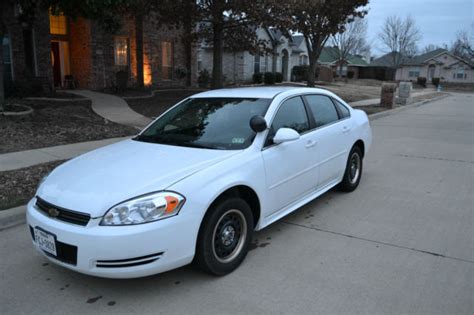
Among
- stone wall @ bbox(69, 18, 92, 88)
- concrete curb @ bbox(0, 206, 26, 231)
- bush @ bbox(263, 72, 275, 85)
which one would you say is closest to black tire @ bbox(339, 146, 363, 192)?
concrete curb @ bbox(0, 206, 26, 231)

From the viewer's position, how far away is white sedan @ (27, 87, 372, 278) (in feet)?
10.1

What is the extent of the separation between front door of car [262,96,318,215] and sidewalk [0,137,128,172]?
180 inches

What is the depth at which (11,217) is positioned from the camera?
477 centimetres

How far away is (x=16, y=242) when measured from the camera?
435 cm

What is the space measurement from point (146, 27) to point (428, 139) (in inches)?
632

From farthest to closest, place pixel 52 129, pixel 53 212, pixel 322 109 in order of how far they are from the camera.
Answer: pixel 52 129 → pixel 322 109 → pixel 53 212

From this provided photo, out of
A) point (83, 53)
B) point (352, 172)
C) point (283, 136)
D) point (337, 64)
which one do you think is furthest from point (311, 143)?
point (337, 64)

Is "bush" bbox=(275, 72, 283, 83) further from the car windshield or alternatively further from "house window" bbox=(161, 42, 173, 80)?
the car windshield

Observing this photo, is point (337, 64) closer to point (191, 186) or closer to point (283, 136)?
point (283, 136)

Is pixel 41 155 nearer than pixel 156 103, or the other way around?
pixel 41 155

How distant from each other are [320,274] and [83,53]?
62.4 ft

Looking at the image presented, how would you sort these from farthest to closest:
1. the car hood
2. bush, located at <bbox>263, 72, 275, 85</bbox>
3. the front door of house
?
1. bush, located at <bbox>263, 72, 275, 85</bbox>
2. the front door of house
3. the car hood

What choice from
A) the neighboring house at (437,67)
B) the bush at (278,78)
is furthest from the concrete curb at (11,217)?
the neighboring house at (437,67)

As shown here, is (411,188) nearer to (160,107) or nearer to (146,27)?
(160,107)
